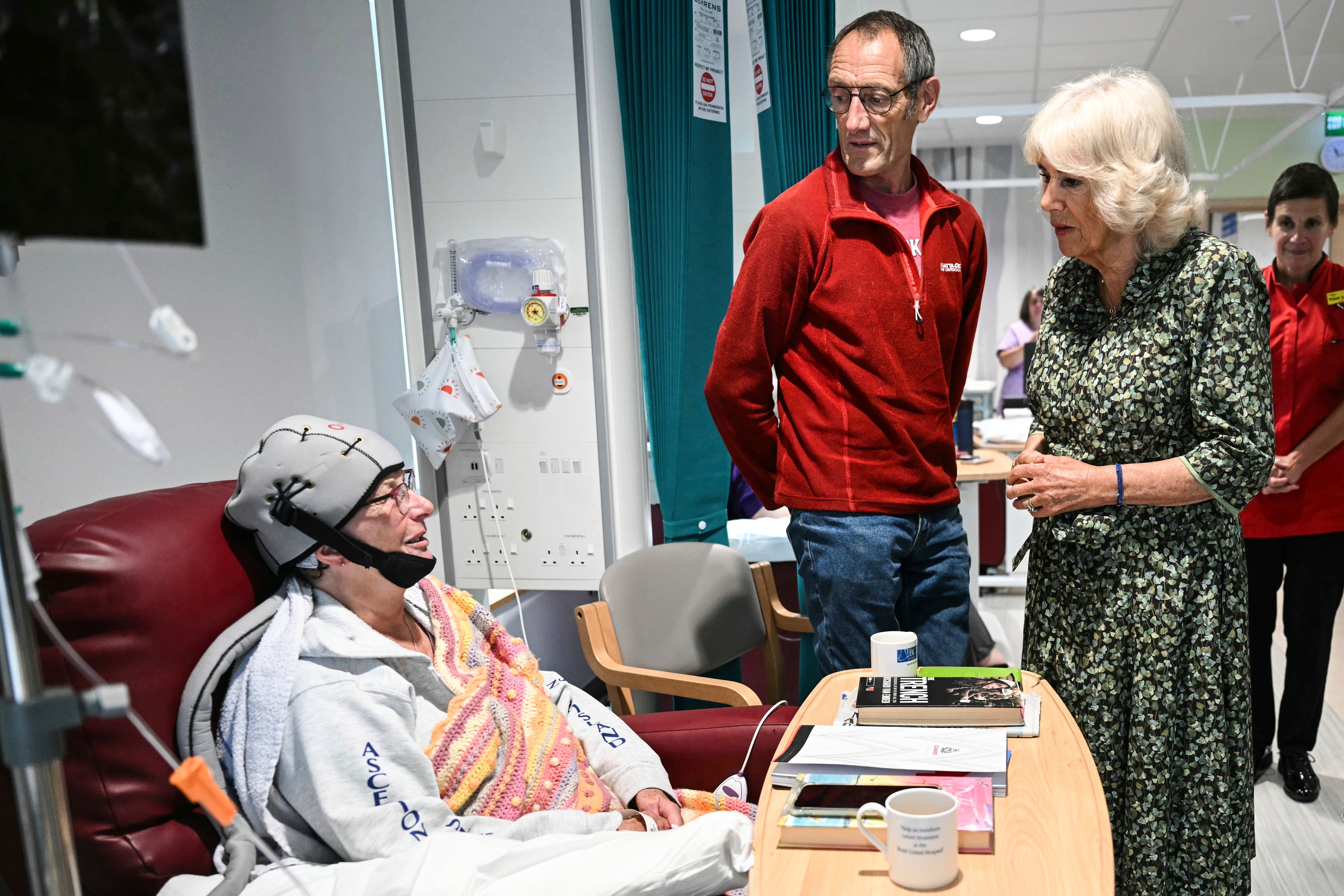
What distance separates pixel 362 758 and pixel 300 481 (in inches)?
16.6

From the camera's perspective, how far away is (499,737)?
1574 millimetres

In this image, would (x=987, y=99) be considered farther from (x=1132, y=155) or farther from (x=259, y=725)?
(x=259, y=725)

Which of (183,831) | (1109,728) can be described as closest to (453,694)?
(183,831)

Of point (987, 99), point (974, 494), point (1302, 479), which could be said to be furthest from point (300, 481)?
point (987, 99)

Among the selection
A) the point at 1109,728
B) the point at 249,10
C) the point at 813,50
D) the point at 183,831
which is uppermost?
the point at 249,10

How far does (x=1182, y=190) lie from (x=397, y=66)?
2.32m

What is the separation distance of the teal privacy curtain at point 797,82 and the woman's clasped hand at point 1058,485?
135 centimetres

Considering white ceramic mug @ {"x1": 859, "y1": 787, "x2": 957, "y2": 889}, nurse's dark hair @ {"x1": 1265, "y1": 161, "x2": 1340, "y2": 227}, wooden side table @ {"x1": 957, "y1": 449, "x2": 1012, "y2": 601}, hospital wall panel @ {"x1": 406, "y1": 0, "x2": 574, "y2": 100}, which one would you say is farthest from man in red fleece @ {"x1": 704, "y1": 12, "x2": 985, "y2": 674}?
wooden side table @ {"x1": 957, "y1": 449, "x2": 1012, "y2": 601}

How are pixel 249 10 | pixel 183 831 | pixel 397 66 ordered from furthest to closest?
1. pixel 397 66
2. pixel 249 10
3. pixel 183 831

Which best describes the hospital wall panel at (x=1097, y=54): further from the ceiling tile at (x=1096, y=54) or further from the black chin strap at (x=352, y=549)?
the black chin strap at (x=352, y=549)

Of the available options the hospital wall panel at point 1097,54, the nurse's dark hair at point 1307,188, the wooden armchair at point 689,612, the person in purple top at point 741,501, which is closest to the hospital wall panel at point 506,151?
Result: the person in purple top at point 741,501

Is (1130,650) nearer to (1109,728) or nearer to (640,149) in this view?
(1109,728)

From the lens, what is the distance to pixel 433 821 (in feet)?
4.45

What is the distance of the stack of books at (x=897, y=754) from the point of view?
48.0 inches
